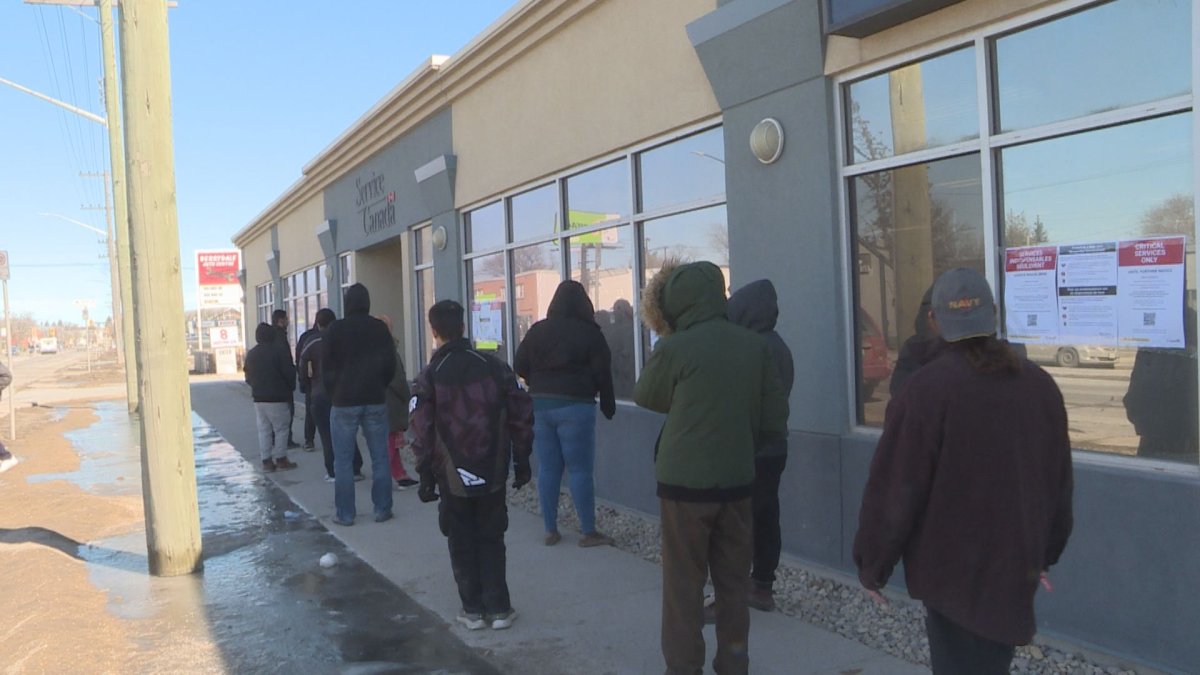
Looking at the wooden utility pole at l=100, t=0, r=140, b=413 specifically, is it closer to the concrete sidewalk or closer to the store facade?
the store facade

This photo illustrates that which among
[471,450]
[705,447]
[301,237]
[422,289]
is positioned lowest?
[471,450]

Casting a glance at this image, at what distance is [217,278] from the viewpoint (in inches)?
2035

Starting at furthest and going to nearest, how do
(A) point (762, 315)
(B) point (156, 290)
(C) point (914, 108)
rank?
(B) point (156, 290) → (C) point (914, 108) → (A) point (762, 315)

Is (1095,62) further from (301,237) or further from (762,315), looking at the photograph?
(301,237)

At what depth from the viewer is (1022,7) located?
4.41 metres

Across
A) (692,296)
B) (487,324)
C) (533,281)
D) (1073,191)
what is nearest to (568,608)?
(692,296)

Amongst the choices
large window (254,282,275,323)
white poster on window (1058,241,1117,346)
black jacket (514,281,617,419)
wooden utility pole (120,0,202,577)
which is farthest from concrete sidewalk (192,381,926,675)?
large window (254,282,275,323)

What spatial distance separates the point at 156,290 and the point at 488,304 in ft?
15.2

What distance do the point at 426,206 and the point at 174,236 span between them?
5.68m

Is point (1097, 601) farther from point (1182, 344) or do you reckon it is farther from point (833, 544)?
point (833, 544)

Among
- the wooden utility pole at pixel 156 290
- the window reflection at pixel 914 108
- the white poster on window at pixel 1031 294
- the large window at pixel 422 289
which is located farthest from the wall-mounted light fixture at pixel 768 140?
the large window at pixel 422 289

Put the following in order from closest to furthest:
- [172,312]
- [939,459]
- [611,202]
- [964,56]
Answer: [939,459]
[964,56]
[172,312]
[611,202]

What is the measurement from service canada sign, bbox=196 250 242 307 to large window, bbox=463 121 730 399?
4449 centimetres

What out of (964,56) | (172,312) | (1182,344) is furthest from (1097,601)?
(172,312)
